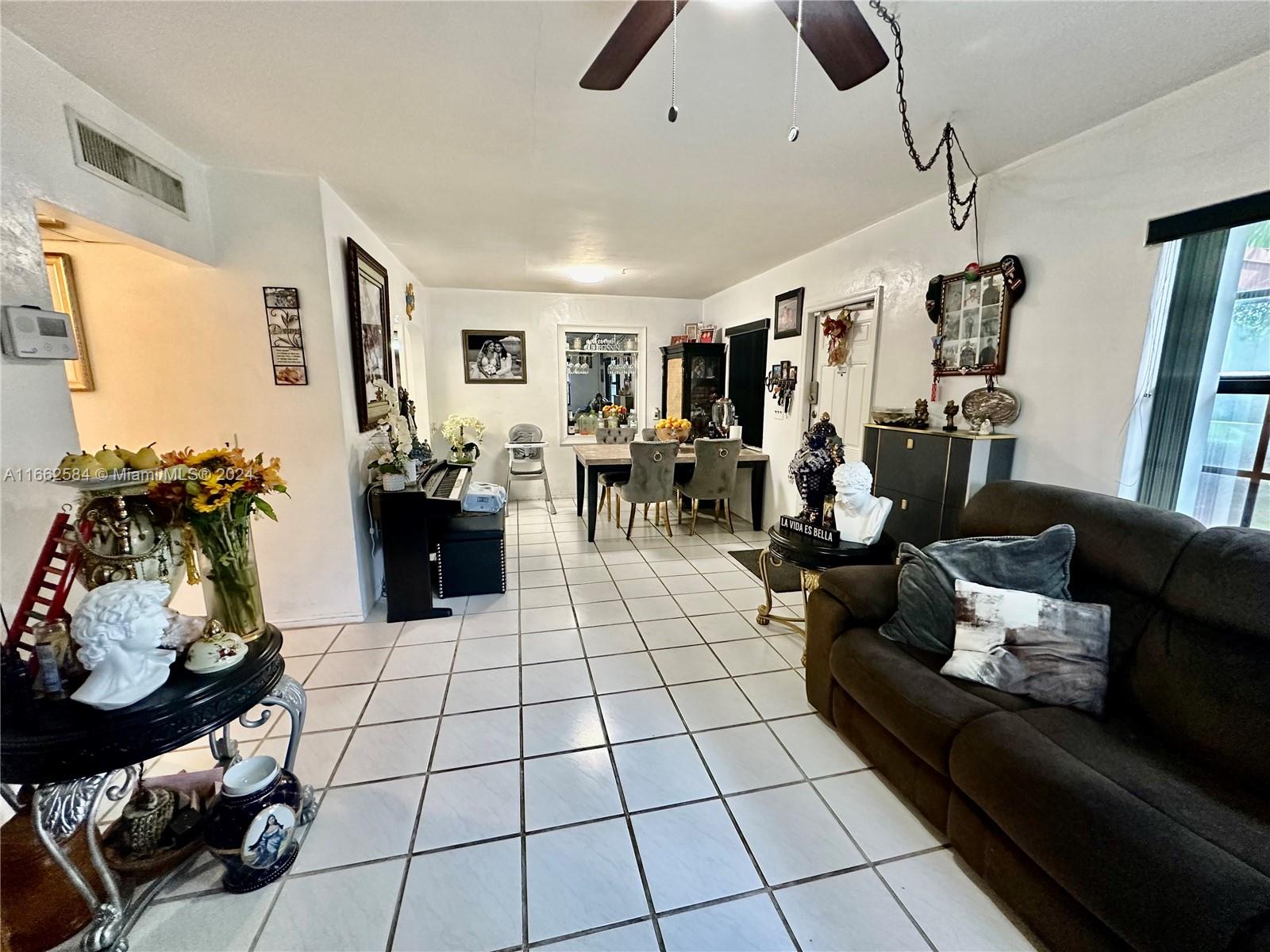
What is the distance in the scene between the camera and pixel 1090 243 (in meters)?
2.02

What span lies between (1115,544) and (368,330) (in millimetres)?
3658

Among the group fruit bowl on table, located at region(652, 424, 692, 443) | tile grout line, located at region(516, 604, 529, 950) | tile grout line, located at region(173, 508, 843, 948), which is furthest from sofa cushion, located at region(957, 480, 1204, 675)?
fruit bowl on table, located at region(652, 424, 692, 443)

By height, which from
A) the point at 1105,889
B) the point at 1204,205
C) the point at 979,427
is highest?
the point at 1204,205

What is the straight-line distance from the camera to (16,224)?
1.43 meters

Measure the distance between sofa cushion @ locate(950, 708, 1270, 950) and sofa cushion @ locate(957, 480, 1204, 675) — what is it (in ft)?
1.15

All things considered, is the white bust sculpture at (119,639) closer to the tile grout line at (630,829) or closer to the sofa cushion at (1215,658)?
the tile grout line at (630,829)

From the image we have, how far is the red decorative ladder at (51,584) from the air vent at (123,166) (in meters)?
1.44

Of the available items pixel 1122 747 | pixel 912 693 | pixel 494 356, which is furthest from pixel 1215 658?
pixel 494 356

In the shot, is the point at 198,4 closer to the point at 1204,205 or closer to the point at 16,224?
the point at 16,224

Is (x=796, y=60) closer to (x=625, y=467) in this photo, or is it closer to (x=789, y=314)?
(x=789, y=314)

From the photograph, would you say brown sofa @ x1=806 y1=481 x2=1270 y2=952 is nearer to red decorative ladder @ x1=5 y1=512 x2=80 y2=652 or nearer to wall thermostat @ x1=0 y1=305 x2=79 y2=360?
red decorative ladder @ x1=5 y1=512 x2=80 y2=652

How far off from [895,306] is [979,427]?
1.02 meters

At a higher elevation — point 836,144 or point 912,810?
point 836,144

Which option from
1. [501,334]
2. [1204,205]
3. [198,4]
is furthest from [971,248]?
[501,334]
